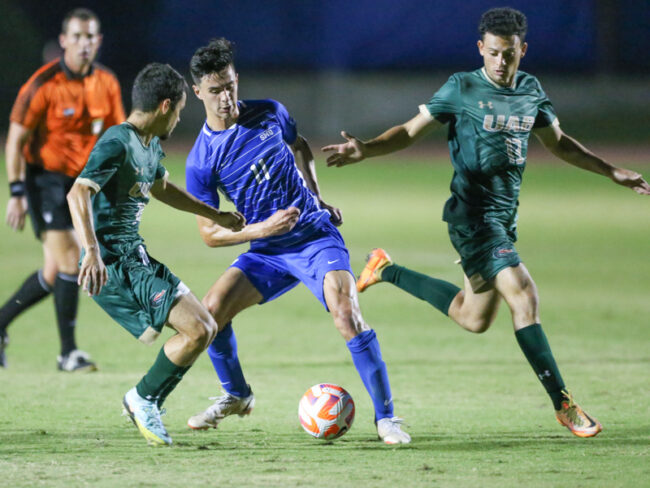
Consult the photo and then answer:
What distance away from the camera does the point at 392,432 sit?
542 cm

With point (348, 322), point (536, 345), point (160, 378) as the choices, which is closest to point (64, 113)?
point (160, 378)

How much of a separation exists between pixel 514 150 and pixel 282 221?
1392 mm

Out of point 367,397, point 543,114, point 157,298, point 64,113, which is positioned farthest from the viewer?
point 64,113

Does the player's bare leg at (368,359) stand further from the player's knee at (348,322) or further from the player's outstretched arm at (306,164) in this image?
the player's outstretched arm at (306,164)

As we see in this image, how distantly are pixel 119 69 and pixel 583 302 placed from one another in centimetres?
2982

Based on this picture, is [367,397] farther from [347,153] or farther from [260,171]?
A: [347,153]

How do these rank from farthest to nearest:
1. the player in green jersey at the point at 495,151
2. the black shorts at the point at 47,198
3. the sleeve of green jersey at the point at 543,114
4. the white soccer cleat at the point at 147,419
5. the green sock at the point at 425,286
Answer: the black shorts at the point at 47,198, the green sock at the point at 425,286, the sleeve of green jersey at the point at 543,114, the player in green jersey at the point at 495,151, the white soccer cleat at the point at 147,419

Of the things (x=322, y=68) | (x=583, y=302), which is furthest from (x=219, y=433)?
(x=322, y=68)

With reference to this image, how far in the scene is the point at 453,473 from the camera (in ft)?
15.6

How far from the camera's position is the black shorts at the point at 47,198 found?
25.8 ft

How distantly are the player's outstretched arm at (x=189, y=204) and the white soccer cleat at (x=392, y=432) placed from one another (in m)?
1.34

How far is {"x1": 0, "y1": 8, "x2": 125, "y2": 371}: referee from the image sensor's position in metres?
7.85

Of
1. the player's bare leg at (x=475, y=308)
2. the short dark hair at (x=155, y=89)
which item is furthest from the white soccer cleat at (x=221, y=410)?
the short dark hair at (x=155, y=89)

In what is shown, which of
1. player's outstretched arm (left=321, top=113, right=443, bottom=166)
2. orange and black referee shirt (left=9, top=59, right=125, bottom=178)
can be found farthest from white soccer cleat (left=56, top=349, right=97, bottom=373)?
player's outstretched arm (left=321, top=113, right=443, bottom=166)
